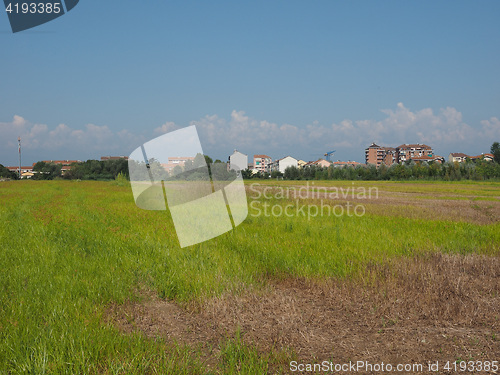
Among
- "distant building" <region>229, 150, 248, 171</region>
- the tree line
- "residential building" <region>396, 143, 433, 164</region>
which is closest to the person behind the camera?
"distant building" <region>229, 150, 248, 171</region>

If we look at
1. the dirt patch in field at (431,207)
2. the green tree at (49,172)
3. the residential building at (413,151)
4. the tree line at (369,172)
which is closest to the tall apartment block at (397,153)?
the residential building at (413,151)

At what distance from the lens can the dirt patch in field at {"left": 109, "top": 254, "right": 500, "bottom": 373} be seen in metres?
3.71

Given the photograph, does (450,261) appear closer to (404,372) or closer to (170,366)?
(404,372)

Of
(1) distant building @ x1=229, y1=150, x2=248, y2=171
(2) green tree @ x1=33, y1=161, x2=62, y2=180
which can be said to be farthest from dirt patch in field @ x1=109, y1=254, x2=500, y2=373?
(2) green tree @ x1=33, y1=161, x2=62, y2=180

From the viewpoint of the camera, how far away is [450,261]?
684cm

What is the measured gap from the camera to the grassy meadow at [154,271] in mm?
3354

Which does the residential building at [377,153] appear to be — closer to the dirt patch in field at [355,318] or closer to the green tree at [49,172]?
the green tree at [49,172]

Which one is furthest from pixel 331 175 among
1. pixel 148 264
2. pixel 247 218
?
pixel 148 264

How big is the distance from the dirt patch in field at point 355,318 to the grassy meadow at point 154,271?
6.5 inches

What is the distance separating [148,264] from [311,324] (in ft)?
11.3

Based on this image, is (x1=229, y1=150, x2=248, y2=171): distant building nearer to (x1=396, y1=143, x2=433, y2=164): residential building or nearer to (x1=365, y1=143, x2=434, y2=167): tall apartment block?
(x1=365, y1=143, x2=434, y2=167): tall apartment block

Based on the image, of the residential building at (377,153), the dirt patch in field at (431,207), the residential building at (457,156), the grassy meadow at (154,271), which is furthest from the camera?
the residential building at (377,153)

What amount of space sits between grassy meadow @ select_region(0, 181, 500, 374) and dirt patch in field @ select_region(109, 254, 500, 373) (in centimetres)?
17

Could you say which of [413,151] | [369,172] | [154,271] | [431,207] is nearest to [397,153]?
[413,151]
